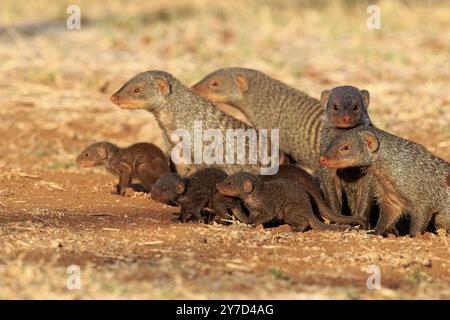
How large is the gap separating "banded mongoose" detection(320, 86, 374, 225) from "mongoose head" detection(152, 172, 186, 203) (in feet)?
3.15

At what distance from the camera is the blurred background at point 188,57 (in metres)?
8.70

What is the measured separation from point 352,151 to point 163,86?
1.88 m

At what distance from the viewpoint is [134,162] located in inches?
269

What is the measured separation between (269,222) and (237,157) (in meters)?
0.96

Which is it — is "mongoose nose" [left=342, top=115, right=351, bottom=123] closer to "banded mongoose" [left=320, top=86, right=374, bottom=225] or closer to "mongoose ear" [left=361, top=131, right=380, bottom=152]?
"banded mongoose" [left=320, top=86, right=374, bottom=225]

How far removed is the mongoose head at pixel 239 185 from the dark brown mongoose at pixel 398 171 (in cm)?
51

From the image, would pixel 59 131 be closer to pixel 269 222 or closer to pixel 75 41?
pixel 75 41

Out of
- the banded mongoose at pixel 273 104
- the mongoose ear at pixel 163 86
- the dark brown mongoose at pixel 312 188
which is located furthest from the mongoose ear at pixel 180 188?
the banded mongoose at pixel 273 104

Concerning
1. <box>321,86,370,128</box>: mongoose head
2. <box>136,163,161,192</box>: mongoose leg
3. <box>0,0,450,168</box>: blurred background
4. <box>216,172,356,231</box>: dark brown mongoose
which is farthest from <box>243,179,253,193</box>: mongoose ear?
<box>0,0,450,168</box>: blurred background

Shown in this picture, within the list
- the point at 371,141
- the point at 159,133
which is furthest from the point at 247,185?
the point at 159,133

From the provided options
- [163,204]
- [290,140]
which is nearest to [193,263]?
[163,204]

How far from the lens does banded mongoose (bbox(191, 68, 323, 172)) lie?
7.54 m

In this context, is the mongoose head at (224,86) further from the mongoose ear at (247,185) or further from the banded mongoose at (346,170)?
the mongoose ear at (247,185)

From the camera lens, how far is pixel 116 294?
3816mm
